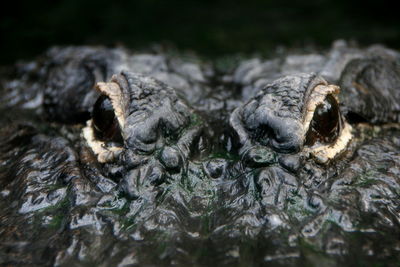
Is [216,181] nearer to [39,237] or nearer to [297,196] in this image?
[297,196]

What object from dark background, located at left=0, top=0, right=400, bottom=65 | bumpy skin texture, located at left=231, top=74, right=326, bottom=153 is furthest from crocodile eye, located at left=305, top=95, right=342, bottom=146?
dark background, located at left=0, top=0, right=400, bottom=65

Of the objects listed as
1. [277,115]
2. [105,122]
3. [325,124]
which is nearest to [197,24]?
[105,122]

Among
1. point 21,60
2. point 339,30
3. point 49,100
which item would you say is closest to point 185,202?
point 49,100

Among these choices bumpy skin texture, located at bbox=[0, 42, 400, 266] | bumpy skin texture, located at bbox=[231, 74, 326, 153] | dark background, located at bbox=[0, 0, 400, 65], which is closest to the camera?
bumpy skin texture, located at bbox=[0, 42, 400, 266]

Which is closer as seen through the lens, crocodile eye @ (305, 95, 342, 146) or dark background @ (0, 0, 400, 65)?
crocodile eye @ (305, 95, 342, 146)

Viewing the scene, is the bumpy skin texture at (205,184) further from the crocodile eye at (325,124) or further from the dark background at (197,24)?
the dark background at (197,24)

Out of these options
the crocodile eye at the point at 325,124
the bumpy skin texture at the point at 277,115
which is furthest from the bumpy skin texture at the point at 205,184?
the crocodile eye at the point at 325,124

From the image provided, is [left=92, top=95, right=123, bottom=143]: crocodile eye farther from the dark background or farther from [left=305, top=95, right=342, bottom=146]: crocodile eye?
the dark background

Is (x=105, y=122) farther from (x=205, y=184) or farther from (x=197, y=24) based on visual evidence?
(x=197, y=24)
